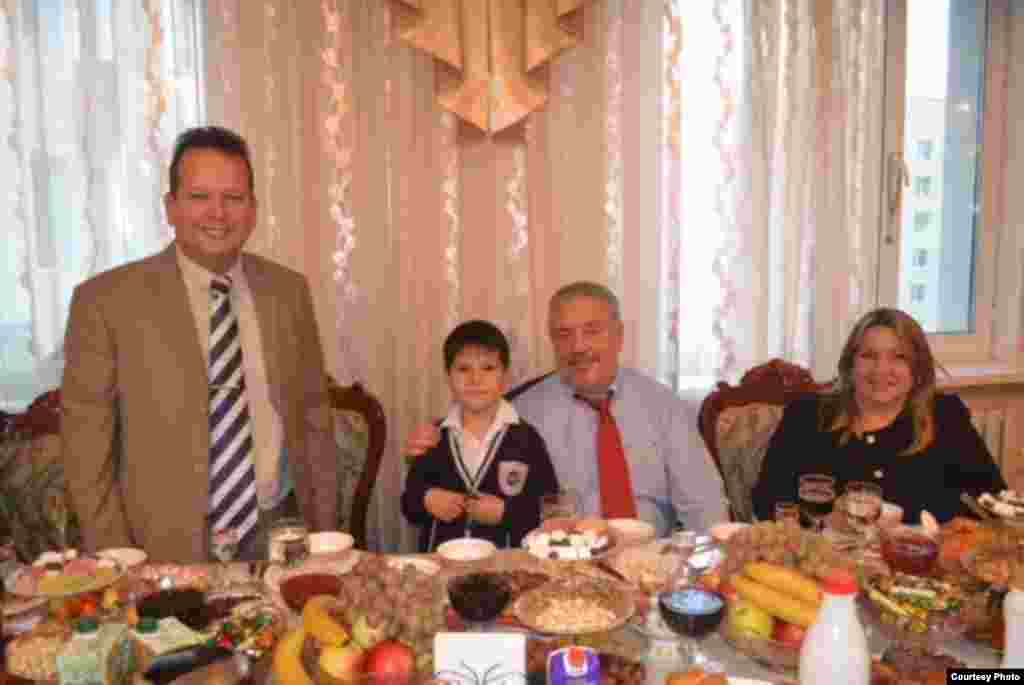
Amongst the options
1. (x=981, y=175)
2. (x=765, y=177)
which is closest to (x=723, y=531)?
(x=765, y=177)

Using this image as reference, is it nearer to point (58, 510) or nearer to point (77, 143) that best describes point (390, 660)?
point (58, 510)

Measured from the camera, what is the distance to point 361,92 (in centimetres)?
313

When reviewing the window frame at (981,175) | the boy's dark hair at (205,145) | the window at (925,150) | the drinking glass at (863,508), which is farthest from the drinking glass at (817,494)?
the window at (925,150)

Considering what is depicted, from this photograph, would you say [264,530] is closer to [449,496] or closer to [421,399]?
[449,496]

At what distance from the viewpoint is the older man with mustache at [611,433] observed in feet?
8.95

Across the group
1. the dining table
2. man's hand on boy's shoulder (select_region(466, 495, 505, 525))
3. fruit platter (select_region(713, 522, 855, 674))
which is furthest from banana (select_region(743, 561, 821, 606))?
man's hand on boy's shoulder (select_region(466, 495, 505, 525))

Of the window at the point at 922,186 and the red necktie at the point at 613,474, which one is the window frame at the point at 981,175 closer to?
the window at the point at 922,186

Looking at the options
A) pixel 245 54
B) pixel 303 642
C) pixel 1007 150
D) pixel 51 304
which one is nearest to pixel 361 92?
pixel 245 54

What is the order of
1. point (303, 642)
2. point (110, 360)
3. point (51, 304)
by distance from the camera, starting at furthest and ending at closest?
1. point (51, 304)
2. point (110, 360)
3. point (303, 642)

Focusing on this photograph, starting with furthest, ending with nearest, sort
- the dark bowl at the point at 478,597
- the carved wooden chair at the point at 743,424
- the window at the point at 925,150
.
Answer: the window at the point at 925,150
the carved wooden chair at the point at 743,424
the dark bowl at the point at 478,597

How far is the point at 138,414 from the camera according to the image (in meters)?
2.25

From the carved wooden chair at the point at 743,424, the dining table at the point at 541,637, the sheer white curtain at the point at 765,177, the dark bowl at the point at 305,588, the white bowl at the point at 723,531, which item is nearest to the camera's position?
the dining table at the point at 541,637

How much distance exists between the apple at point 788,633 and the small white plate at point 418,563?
2.36 feet

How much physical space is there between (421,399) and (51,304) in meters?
1.30
